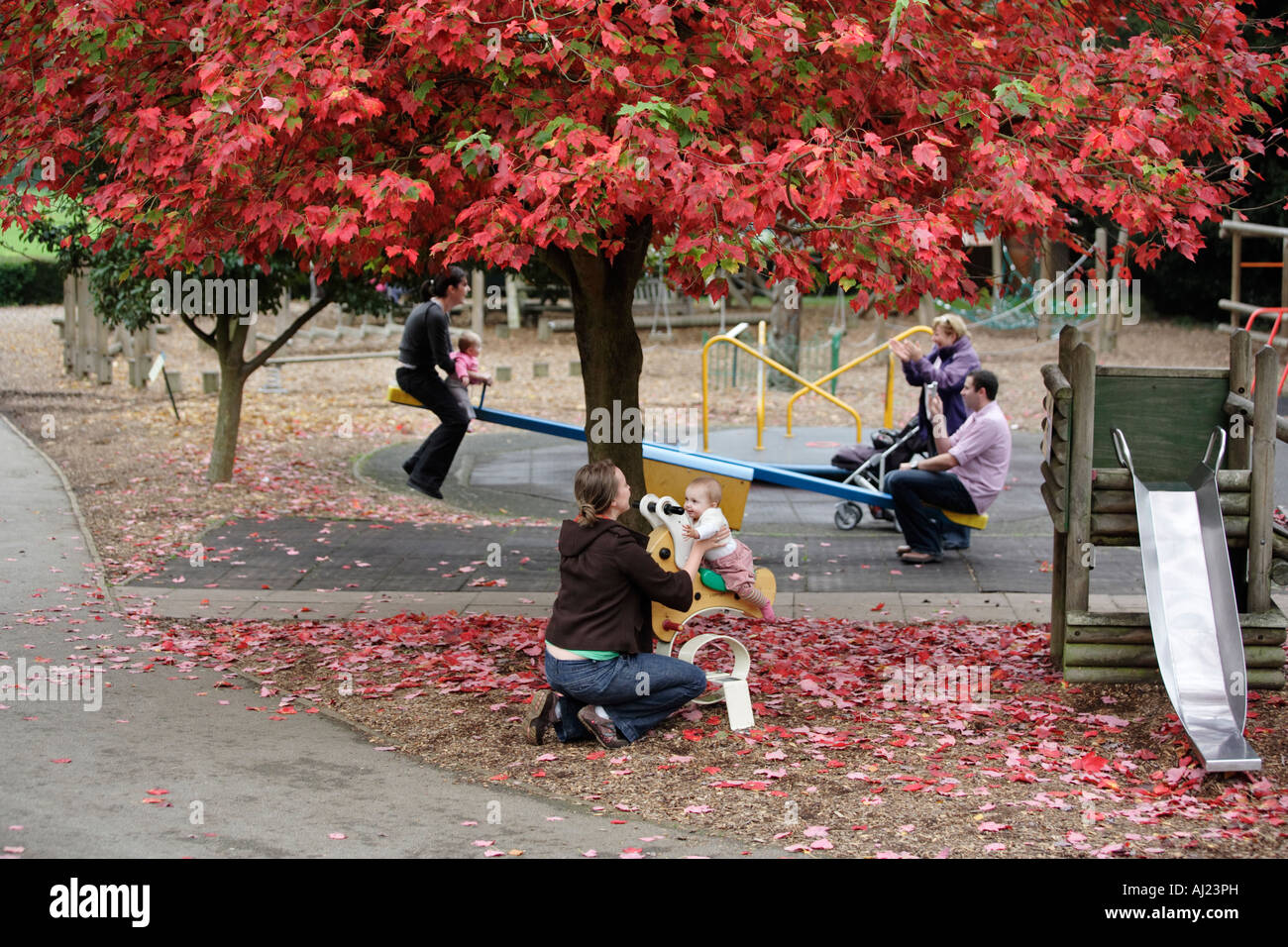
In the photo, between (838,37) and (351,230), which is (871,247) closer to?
(838,37)

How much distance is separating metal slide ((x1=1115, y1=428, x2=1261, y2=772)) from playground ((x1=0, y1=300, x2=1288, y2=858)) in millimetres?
186

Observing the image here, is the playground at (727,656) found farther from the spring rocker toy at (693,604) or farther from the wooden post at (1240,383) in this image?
the wooden post at (1240,383)

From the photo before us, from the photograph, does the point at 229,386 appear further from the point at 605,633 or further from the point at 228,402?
the point at 605,633

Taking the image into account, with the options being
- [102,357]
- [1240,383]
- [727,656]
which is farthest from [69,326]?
[1240,383]

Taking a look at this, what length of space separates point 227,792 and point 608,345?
3604mm

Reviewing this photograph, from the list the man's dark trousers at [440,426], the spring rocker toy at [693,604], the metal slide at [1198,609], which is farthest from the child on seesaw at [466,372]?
the metal slide at [1198,609]

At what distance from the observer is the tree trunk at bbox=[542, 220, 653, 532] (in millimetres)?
8125

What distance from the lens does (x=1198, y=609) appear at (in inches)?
253

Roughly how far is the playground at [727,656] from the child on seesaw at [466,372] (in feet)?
3.67

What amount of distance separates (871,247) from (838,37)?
99cm

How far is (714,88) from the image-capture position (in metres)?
6.43

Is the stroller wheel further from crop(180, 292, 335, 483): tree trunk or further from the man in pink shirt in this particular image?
crop(180, 292, 335, 483): tree trunk

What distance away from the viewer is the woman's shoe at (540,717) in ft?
20.7
